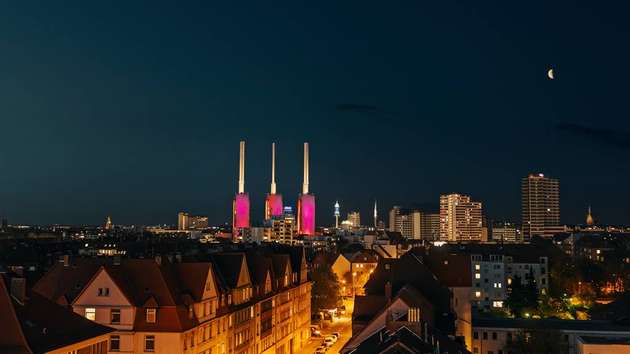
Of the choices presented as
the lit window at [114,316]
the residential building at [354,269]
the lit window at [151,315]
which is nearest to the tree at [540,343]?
the lit window at [151,315]

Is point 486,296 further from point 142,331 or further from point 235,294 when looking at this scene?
point 142,331

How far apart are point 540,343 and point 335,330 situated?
38.8 meters

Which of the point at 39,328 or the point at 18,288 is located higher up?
the point at 18,288

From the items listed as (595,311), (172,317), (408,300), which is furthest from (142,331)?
(595,311)

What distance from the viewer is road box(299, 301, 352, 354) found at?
72625 millimetres

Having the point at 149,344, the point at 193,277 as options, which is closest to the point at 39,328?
the point at 149,344

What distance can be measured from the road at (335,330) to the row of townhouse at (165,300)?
1343 cm

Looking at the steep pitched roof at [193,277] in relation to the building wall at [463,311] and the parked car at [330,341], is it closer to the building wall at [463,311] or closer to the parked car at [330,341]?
the building wall at [463,311]

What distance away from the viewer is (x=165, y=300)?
145 ft

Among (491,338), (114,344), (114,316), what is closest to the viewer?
(114,344)

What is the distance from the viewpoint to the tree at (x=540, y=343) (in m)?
53.6

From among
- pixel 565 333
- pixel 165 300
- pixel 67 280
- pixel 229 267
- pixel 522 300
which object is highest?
pixel 229 267

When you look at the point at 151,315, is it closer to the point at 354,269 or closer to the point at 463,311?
the point at 463,311

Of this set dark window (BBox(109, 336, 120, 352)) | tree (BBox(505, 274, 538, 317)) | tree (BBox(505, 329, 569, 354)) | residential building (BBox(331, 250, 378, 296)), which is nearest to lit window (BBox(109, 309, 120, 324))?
dark window (BBox(109, 336, 120, 352))
